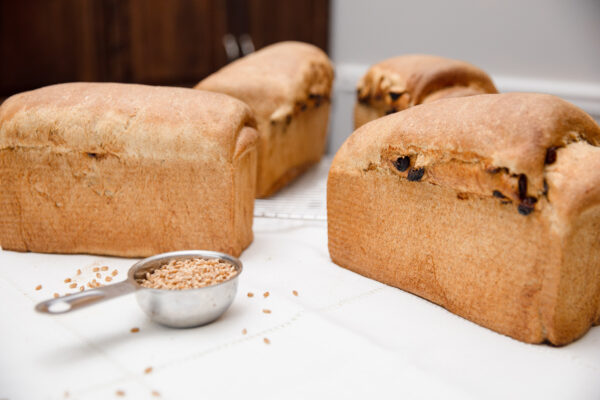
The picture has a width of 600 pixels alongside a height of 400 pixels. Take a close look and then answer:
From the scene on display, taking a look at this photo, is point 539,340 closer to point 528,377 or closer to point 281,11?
point 528,377

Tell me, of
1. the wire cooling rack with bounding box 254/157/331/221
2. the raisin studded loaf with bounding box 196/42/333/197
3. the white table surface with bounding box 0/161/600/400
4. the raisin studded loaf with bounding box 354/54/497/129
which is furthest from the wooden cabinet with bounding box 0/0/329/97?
the white table surface with bounding box 0/161/600/400

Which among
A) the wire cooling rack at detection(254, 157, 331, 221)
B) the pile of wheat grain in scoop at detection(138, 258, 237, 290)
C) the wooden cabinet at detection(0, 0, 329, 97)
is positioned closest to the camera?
the pile of wheat grain in scoop at detection(138, 258, 237, 290)

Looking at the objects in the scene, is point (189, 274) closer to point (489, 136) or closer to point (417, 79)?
point (489, 136)

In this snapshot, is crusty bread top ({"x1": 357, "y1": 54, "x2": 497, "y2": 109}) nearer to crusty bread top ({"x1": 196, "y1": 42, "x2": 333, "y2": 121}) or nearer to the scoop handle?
crusty bread top ({"x1": 196, "y1": 42, "x2": 333, "y2": 121})

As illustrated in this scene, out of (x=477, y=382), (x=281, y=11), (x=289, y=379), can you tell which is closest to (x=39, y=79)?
(x=281, y=11)

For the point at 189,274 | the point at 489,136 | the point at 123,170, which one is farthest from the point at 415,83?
the point at 189,274

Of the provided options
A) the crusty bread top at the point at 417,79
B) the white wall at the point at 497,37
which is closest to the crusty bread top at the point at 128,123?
the crusty bread top at the point at 417,79
